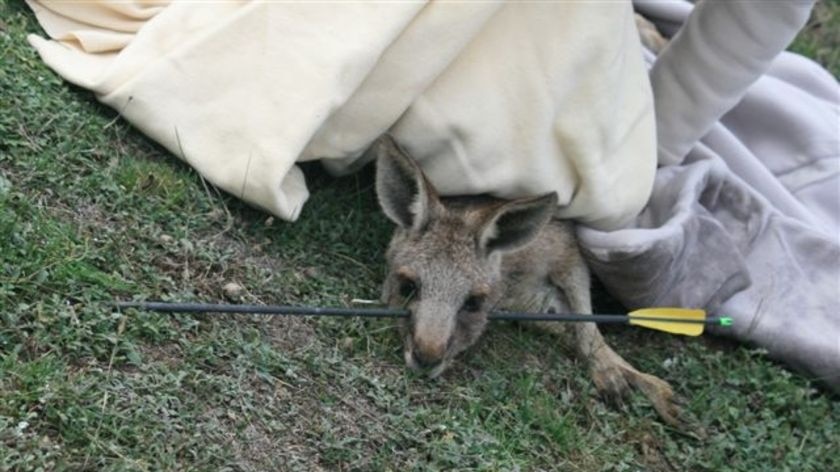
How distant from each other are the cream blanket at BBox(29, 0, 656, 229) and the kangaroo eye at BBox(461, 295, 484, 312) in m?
0.40

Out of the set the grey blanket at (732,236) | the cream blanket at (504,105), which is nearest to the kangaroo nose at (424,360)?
the cream blanket at (504,105)

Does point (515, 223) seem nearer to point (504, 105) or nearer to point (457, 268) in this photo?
point (457, 268)

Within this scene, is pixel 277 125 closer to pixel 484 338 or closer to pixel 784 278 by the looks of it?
pixel 484 338

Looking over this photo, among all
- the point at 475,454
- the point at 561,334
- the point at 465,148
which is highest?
the point at 465,148

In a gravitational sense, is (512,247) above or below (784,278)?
above

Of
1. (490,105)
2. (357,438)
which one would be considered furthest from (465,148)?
(357,438)

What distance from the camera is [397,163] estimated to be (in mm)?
4344

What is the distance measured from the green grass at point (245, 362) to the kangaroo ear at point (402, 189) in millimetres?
248

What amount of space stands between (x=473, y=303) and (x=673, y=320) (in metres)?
0.73

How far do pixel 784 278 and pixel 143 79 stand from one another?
7.92 ft

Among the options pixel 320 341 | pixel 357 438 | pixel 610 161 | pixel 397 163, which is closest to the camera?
pixel 357 438

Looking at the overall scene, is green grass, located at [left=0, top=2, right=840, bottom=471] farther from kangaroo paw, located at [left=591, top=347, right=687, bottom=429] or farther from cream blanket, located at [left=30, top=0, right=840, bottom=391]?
cream blanket, located at [left=30, top=0, right=840, bottom=391]

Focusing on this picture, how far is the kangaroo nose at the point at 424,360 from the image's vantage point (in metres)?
4.05

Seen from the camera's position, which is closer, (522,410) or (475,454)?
(475,454)
